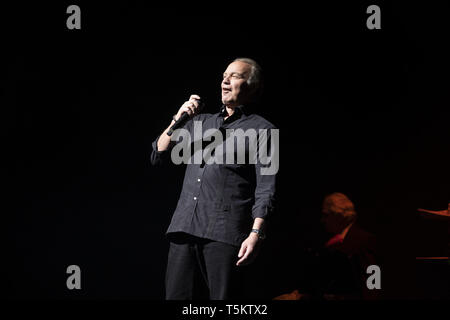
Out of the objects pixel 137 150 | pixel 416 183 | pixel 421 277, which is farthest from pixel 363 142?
pixel 137 150

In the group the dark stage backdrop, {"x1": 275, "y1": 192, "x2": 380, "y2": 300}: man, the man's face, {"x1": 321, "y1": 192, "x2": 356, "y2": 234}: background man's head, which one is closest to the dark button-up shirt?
the man's face

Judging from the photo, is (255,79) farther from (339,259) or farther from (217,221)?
(339,259)

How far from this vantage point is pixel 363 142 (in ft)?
11.9

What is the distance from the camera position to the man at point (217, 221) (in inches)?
66.6

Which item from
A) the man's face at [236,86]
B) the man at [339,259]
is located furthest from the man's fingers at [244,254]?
the man at [339,259]

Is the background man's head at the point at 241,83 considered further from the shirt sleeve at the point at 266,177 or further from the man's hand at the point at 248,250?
the man's hand at the point at 248,250

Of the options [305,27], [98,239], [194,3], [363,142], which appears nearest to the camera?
[98,239]

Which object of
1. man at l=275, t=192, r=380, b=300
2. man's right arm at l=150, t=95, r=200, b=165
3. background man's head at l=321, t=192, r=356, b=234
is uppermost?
man's right arm at l=150, t=95, r=200, b=165

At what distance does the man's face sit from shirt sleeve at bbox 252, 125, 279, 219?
0.21 meters

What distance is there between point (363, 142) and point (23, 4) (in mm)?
2636

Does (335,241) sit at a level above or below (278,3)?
below

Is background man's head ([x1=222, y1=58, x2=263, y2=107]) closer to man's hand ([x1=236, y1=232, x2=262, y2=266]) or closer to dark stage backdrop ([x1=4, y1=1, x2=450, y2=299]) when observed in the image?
man's hand ([x1=236, y1=232, x2=262, y2=266])

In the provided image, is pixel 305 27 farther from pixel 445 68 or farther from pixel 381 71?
pixel 445 68

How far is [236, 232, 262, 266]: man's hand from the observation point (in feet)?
5.44
